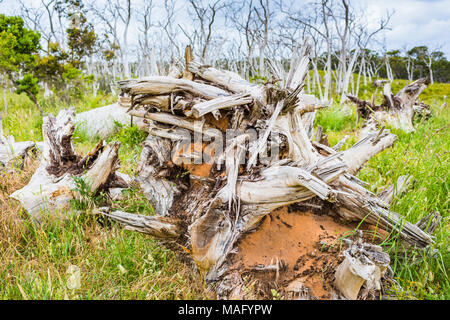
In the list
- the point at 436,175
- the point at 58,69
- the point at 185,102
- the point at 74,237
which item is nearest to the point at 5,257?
the point at 74,237

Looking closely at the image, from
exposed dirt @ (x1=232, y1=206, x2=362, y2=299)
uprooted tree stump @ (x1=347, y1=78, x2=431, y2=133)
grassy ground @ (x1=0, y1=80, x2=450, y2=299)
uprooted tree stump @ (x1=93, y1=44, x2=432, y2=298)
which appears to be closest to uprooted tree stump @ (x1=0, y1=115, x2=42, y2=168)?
grassy ground @ (x1=0, y1=80, x2=450, y2=299)

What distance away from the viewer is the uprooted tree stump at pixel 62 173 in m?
2.45

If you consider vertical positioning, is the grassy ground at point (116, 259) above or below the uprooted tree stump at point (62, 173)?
below

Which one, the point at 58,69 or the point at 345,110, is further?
the point at 58,69

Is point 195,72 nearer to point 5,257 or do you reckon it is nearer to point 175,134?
point 175,134

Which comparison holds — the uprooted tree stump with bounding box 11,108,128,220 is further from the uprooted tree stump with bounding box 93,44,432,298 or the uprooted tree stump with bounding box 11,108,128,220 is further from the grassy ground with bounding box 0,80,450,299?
the uprooted tree stump with bounding box 93,44,432,298

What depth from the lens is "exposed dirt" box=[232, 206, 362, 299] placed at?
5.38 ft

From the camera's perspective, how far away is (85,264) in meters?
1.96

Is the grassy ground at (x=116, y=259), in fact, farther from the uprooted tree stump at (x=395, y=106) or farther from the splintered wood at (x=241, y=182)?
the uprooted tree stump at (x=395, y=106)

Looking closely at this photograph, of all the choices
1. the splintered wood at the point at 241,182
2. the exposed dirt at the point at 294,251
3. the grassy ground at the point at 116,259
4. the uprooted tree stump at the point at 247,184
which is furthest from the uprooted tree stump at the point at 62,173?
the exposed dirt at the point at 294,251

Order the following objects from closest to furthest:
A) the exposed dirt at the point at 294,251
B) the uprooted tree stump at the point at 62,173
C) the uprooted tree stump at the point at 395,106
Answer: the exposed dirt at the point at 294,251 < the uprooted tree stump at the point at 62,173 < the uprooted tree stump at the point at 395,106

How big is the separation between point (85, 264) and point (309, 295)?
152cm

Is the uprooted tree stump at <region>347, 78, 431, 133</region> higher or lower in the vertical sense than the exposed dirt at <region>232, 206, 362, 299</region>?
higher

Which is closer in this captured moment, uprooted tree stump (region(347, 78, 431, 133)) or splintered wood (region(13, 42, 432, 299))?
splintered wood (region(13, 42, 432, 299))
